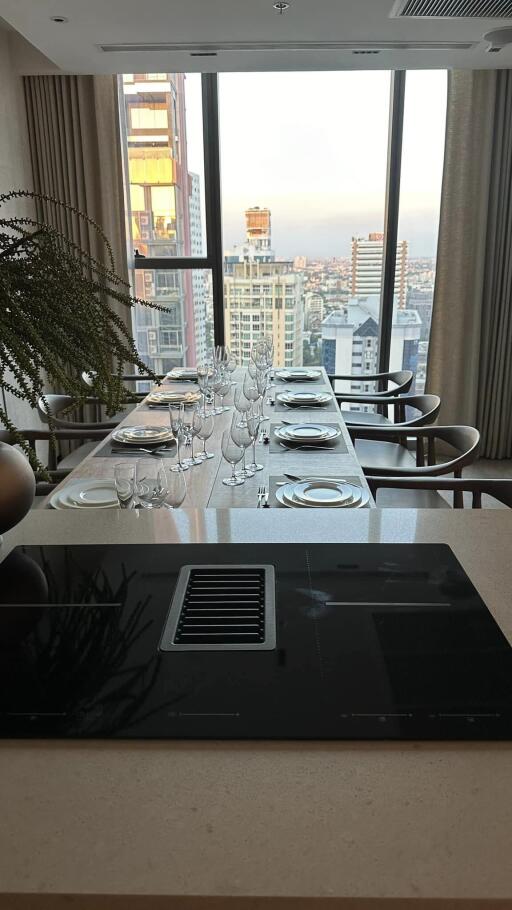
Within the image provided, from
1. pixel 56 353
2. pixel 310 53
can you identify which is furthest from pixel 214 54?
pixel 56 353

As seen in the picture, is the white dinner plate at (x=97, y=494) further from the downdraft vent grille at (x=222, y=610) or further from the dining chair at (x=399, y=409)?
the dining chair at (x=399, y=409)

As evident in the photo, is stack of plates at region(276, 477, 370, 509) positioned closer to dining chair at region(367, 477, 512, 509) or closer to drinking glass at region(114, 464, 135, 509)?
dining chair at region(367, 477, 512, 509)

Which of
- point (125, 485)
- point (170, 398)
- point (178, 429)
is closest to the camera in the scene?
point (125, 485)

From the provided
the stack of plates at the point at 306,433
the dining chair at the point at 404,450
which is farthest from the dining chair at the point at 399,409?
the stack of plates at the point at 306,433

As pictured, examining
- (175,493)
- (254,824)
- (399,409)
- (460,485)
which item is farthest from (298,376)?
(254,824)

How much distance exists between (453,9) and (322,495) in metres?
2.41

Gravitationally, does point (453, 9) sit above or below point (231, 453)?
above

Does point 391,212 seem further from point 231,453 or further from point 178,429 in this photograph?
point 231,453

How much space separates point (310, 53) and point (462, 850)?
4.11 meters

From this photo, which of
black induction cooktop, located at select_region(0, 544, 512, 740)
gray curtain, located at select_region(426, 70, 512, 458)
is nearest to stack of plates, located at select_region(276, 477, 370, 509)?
black induction cooktop, located at select_region(0, 544, 512, 740)

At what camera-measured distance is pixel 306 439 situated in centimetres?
265

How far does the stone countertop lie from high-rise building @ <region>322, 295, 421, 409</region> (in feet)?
15.7

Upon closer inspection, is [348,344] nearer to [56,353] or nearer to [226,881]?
[56,353]

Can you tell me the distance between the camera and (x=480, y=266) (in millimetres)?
4832
